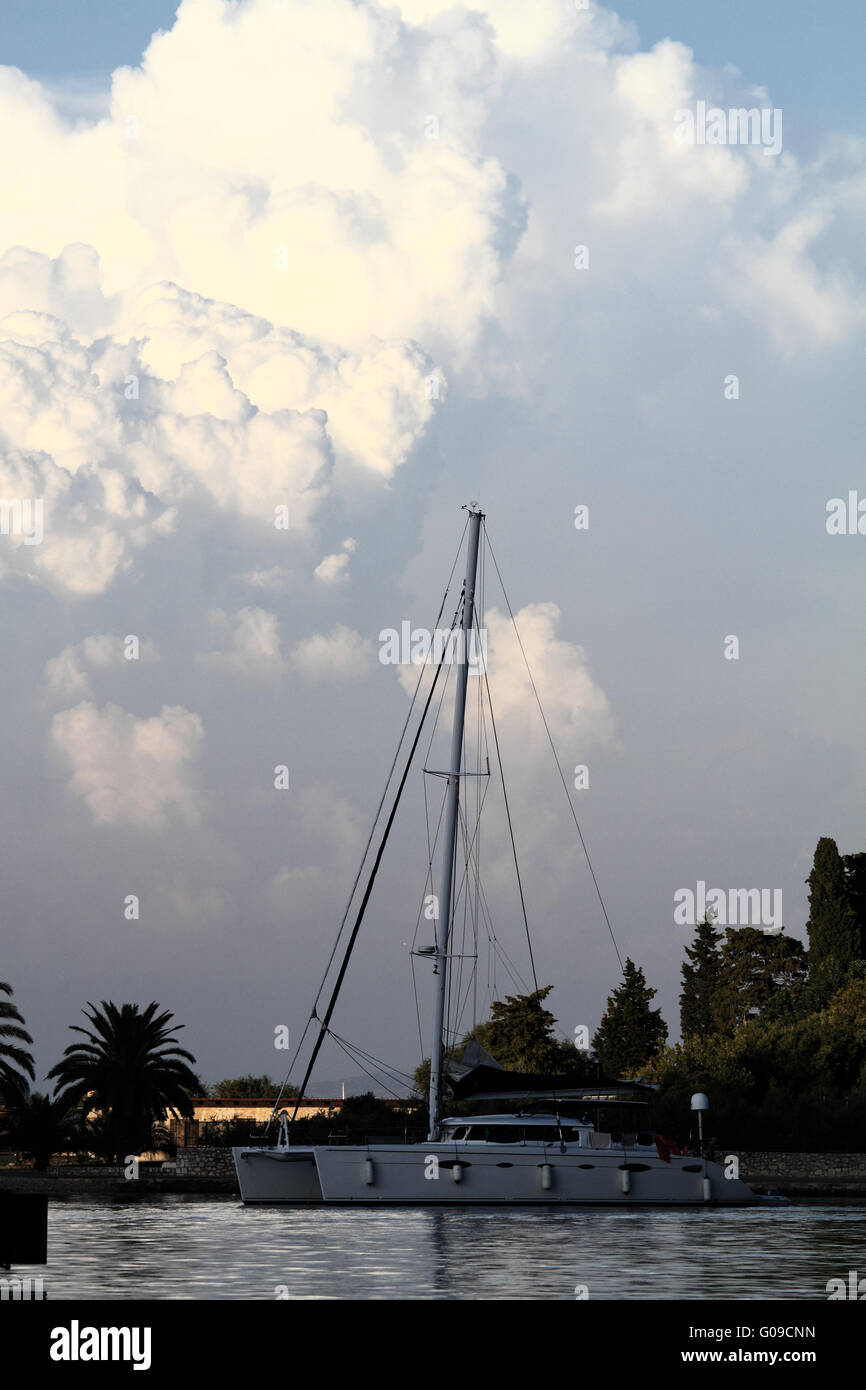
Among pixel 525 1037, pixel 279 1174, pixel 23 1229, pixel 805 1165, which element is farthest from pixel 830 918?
pixel 23 1229

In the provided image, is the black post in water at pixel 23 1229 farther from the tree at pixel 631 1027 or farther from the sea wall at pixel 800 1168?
the tree at pixel 631 1027

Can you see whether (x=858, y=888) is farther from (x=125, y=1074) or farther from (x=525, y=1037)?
(x=125, y=1074)

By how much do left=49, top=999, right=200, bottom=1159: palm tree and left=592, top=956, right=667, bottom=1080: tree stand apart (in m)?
36.8

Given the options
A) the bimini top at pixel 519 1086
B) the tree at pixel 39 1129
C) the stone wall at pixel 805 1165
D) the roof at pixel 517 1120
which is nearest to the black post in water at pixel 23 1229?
the roof at pixel 517 1120

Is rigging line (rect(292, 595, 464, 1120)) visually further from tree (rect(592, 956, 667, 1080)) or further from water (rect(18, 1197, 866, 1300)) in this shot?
tree (rect(592, 956, 667, 1080))

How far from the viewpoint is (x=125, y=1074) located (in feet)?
193

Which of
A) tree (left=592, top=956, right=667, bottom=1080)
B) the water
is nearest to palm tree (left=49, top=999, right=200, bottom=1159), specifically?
the water

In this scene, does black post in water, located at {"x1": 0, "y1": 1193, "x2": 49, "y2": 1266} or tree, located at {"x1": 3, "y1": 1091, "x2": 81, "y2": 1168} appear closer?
black post in water, located at {"x1": 0, "y1": 1193, "x2": 49, "y2": 1266}

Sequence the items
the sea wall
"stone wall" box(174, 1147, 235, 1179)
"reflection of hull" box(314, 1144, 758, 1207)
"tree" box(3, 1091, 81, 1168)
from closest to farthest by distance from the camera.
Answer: "reflection of hull" box(314, 1144, 758, 1207), the sea wall, "stone wall" box(174, 1147, 235, 1179), "tree" box(3, 1091, 81, 1168)

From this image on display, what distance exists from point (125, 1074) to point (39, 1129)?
3554mm

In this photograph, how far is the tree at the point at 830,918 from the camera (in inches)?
3300

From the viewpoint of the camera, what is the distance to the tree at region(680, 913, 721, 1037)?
308 ft

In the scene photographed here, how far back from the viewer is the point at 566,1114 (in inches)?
1576
